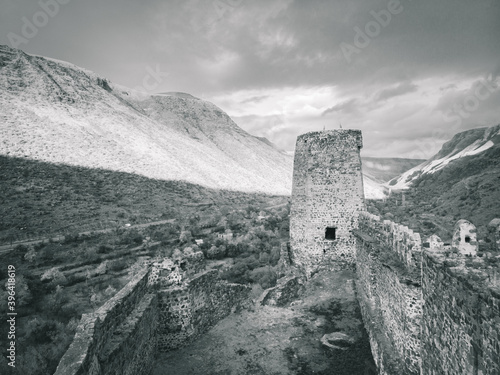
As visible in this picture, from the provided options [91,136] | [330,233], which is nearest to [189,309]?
[330,233]

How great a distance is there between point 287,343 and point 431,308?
17.3ft

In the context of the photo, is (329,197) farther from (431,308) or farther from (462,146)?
(462,146)

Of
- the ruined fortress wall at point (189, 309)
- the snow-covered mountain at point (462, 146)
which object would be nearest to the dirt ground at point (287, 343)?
the ruined fortress wall at point (189, 309)

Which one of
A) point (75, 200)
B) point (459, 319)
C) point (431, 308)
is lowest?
point (431, 308)

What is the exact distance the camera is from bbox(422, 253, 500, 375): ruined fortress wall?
8.28 ft

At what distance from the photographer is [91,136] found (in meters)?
40.4

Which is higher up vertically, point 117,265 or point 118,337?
point 118,337

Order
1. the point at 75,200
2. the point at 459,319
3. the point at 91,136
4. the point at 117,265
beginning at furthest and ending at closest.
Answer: the point at 91,136 → the point at 75,200 → the point at 117,265 → the point at 459,319

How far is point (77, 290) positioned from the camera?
15078mm

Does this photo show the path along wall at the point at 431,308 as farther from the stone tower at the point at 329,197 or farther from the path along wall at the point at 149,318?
the path along wall at the point at 149,318

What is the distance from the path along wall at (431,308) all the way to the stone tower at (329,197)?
327 centimetres

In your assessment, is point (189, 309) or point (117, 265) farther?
point (117, 265)

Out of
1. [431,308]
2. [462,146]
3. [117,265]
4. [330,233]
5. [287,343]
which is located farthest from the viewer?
[462,146]

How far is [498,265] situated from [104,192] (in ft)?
112
